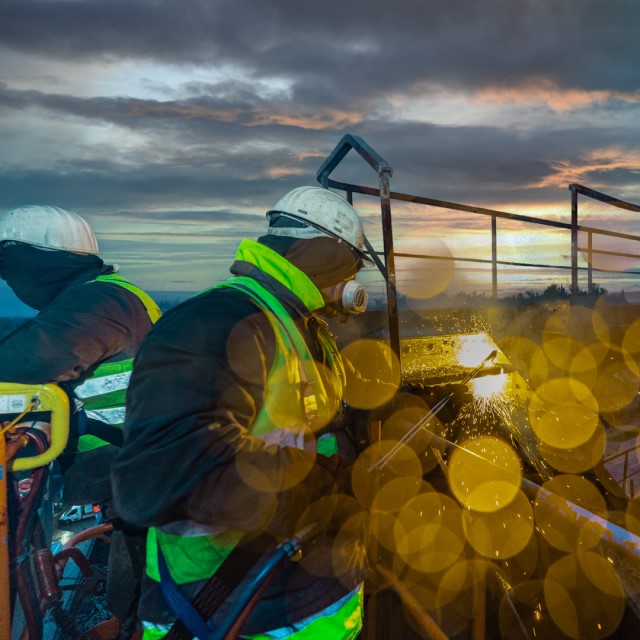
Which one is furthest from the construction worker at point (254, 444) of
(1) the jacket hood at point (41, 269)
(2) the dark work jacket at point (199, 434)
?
(1) the jacket hood at point (41, 269)

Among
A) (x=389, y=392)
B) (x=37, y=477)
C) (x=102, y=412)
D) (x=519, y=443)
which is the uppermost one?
(x=389, y=392)

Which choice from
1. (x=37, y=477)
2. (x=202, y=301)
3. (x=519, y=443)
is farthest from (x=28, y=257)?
(x=519, y=443)

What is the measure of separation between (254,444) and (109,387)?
6.83ft

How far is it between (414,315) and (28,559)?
4247mm

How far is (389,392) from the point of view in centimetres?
265

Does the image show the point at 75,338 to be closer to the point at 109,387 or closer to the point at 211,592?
the point at 109,387

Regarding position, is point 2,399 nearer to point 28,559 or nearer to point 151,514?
point 28,559

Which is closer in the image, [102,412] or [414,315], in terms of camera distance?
[102,412]

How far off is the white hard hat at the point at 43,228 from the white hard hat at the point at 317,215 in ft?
7.05

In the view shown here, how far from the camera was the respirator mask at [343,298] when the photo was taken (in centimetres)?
212

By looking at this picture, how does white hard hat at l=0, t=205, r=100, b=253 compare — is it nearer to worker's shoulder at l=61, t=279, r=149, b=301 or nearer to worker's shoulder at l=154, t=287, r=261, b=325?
worker's shoulder at l=61, t=279, r=149, b=301

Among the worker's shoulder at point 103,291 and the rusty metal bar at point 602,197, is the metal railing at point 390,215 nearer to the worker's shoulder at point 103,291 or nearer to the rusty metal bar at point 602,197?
the rusty metal bar at point 602,197

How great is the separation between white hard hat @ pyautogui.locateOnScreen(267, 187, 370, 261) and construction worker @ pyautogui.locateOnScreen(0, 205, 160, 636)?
138 cm

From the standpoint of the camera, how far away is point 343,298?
2164 mm
